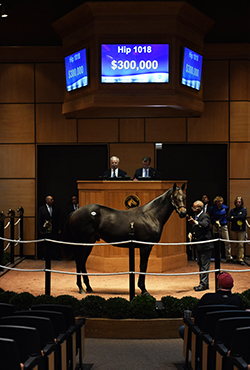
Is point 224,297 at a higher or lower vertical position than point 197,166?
lower

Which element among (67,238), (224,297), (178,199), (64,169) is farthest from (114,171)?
(224,297)

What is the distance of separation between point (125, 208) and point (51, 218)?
2886 millimetres

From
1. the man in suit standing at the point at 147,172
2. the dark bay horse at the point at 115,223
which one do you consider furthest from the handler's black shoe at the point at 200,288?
the man in suit standing at the point at 147,172

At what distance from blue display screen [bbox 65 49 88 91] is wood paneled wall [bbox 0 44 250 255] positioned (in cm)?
98

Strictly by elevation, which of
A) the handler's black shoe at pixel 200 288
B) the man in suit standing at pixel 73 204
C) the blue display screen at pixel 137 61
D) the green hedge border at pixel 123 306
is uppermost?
the blue display screen at pixel 137 61

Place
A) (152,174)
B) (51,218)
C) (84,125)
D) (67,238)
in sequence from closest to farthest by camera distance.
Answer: (67,238)
(152,174)
(51,218)
(84,125)

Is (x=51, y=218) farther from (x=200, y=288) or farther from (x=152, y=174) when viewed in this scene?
(x=200, y=288)

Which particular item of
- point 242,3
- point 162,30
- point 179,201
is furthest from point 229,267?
point 242,3

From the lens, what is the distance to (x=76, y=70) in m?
11.5

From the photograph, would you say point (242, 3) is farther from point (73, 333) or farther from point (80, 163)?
point (73, 333)

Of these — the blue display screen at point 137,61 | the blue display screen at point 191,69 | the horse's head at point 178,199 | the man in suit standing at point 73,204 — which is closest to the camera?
the horse's head at point 178,199

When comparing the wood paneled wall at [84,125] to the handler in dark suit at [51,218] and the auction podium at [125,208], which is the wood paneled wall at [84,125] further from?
the auction podium at [125,208]

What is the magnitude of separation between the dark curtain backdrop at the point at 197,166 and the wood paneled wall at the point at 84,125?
20 centimetres

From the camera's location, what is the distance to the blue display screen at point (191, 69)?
11172 millimetres
